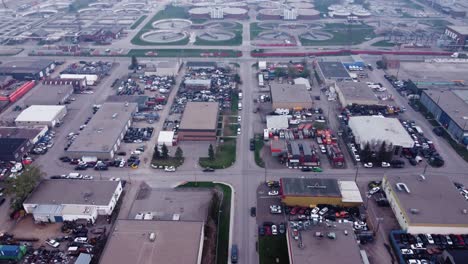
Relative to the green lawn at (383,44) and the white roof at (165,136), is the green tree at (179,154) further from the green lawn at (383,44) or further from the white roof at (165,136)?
the green lawn at (383,44)

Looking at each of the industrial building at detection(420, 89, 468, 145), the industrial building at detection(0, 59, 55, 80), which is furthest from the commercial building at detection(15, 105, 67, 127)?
the industrial building at detection(420, 89, 468, 145)

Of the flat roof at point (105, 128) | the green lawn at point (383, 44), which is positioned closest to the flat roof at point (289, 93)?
the flat roof at point (105, 128)

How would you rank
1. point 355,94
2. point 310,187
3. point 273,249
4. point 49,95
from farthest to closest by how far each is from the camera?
point 49,95 → point 355,94 → point 310,187 → point 273,249

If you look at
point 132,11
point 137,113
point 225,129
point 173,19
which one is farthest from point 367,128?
point 132,11

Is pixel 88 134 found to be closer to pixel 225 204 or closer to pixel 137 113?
pixel 137 113

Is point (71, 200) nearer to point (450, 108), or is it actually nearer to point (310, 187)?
point (310, 187)

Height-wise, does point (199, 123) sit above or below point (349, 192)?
above

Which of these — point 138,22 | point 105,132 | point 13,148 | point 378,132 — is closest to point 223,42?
point 138,22
